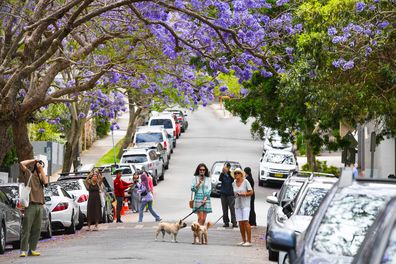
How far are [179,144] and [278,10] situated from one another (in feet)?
131

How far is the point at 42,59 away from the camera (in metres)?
22.8

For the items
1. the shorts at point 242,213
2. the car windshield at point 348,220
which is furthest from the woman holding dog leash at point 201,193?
the car windshield at point 348,220

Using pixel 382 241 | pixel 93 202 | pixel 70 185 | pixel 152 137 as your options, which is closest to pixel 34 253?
pixel 93 202

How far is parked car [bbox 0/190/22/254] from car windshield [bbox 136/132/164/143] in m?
35.5

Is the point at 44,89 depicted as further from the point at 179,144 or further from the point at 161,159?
the point at 179,144

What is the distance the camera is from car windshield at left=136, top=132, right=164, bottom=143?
5916cm

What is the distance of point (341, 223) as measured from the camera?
9.02m

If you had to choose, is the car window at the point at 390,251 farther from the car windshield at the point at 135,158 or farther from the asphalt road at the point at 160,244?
the car windshield at the point at 135,158

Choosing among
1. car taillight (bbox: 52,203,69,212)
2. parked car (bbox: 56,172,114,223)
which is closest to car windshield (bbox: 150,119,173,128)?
parked car (bbox: 56,172,114,223)

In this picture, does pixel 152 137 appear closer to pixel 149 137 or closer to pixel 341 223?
pixel 149 137

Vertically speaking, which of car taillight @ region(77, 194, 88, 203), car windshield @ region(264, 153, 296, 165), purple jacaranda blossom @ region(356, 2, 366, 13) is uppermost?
purple jacaranda blossom @ region(356, 2, 366, 13)

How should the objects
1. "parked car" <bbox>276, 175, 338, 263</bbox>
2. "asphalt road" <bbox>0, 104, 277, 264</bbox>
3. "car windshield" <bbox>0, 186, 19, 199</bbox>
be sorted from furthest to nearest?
"car windshield" <bbox>0, 186, 19, 199</bbox> → "asphalt road" <bbox>0, 104, 277, 264</bbox> → "parked car" <bbox>276, 175, 338, 263</bbox>

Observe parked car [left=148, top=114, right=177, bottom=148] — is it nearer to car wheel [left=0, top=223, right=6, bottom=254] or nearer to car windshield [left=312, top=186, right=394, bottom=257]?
car wheel [left=0, top=223, right=6, bottom=254]

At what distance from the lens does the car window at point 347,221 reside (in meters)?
8.80
